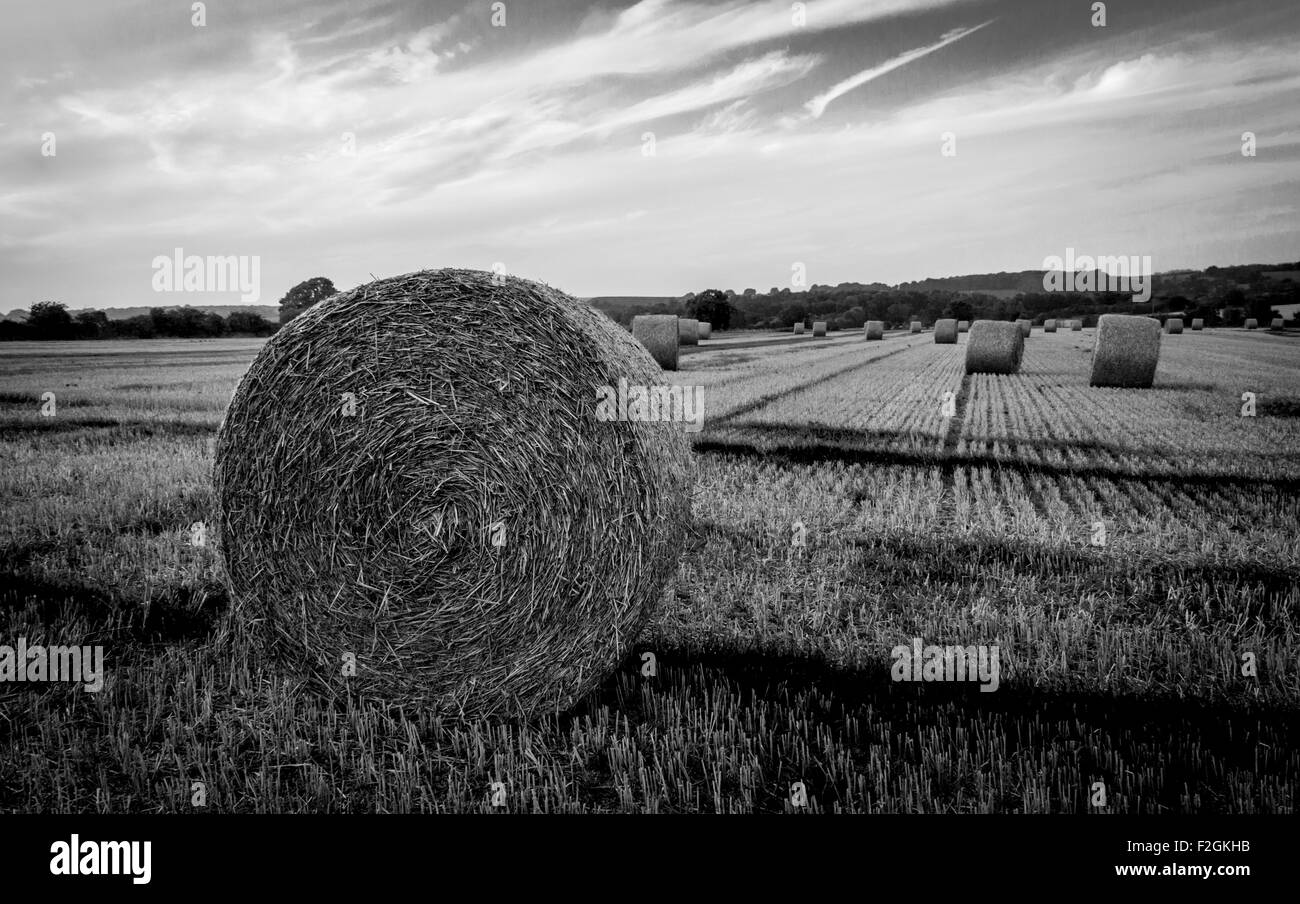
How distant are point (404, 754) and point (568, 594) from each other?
1072 millimetres

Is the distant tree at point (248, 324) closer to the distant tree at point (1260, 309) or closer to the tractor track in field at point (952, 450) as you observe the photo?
the tractor track in field at point (952, 450)

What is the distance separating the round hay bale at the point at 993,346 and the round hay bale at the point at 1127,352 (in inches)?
140

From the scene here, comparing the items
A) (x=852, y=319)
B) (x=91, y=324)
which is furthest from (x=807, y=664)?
(x=852, y=319)

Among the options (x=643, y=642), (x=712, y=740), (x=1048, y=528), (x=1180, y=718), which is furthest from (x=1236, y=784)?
(x=1048, y=528)

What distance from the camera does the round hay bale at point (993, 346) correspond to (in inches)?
900

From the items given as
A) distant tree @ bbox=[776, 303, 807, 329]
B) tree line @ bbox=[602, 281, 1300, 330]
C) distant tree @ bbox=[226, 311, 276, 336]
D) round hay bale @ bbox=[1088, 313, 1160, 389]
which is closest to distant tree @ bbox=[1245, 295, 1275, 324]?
tree line @ bbox=[602, 281, 1300, 330]

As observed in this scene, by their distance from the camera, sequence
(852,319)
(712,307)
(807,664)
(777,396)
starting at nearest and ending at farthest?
(807,664)
(777,396)
(712,307)
(852,319)

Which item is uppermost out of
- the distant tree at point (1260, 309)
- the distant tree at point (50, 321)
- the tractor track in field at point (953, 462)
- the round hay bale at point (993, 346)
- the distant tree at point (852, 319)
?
the distant tree at point (852, 319)

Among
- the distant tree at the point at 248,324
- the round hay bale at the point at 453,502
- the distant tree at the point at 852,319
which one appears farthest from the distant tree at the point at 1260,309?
the round hay bale at the point at 453,502

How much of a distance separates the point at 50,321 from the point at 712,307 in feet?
146

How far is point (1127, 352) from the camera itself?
19.0 metres

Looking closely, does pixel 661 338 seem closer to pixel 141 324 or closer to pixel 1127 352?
pixel 1127 352

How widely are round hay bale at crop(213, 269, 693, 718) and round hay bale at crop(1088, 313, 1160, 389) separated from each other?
17.8 meters
